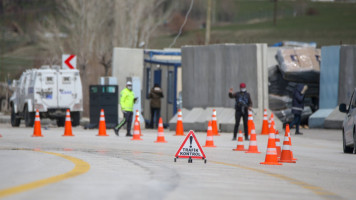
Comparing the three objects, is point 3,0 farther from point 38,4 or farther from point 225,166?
point 225,166

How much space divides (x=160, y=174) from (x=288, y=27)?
10880cm

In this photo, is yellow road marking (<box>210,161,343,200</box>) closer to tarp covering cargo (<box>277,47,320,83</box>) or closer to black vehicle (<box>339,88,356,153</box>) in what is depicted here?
black vehicle (<box>339,88,356,153</box>)

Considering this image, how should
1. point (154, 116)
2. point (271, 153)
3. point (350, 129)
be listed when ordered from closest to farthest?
point (271, 153)
point (350, 129)
point (154, 116)

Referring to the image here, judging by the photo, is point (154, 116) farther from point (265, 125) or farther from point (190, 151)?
point (190, 151)

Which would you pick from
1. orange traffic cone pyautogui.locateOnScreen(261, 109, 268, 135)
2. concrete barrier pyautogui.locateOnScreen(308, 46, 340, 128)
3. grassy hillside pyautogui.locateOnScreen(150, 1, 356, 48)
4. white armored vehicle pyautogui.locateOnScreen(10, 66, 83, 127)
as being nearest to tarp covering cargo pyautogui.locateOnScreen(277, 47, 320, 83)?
concrete barrier pyautogui.locateOnScreen(308, 46, 340, 128)

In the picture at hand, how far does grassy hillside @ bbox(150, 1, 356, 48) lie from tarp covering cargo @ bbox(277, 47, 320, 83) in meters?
51.0

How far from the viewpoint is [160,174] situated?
517 inches

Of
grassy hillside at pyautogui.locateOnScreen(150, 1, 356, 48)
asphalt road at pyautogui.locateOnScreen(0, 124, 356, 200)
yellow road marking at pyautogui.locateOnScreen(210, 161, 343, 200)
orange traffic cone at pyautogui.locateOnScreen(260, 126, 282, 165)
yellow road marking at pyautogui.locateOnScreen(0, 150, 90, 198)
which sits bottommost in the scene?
yellow road marking at pyautogui.locateOnScreen(210, 161, 343, 200)

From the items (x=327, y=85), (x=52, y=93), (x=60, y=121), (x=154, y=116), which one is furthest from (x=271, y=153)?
(x=60, y=121)

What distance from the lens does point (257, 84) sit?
103 feet

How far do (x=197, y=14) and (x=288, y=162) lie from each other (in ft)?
450

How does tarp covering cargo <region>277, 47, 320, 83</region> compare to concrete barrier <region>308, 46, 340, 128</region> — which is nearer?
concrete barrier <region>308, 46, 340, 128</region>

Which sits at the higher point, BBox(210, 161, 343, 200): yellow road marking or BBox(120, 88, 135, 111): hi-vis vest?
BBox(120, 88, 135, 111): hi-vis vest

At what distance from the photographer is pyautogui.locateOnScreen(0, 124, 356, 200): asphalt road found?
413 inches
